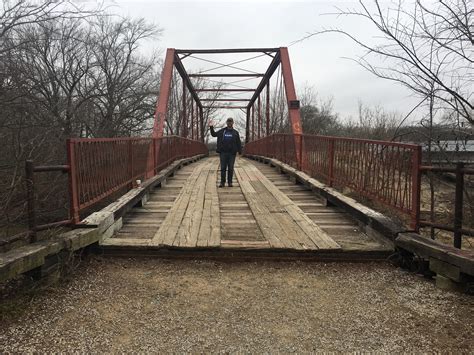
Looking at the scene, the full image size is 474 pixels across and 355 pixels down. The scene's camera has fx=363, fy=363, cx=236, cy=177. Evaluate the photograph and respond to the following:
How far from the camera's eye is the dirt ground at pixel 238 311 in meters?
2.28

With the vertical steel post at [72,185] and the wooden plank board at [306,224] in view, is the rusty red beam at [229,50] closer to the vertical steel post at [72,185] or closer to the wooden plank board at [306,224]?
the wooden plank board at [306,224]

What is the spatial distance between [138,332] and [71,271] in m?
1.19

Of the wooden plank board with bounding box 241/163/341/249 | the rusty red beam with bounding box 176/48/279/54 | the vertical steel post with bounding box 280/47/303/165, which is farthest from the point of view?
the rusty red beam with bounding box 176/48/279/54

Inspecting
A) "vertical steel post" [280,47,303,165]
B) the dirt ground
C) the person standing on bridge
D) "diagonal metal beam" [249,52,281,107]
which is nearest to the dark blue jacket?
the person standing on bridge

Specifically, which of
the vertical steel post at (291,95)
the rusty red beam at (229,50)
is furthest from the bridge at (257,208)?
the rusty red beam at (229,50)

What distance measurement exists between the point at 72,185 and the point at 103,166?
3.10ft

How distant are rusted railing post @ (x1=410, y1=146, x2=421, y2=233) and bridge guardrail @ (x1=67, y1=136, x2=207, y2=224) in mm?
3401

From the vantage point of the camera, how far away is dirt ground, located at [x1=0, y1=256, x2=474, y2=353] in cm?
228

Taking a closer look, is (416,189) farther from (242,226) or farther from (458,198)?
(242,226)

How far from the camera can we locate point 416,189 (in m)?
3.62

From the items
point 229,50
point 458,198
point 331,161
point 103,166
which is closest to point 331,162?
point 331,161

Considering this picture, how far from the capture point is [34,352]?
7.04ft

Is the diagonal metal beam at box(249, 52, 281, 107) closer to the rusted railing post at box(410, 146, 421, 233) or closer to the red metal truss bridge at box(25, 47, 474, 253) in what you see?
the red metal truss bridge at box(25, 47, 474, 253)

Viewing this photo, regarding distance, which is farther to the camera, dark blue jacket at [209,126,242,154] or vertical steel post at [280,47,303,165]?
vertical steel post at [280,47,303,165]
